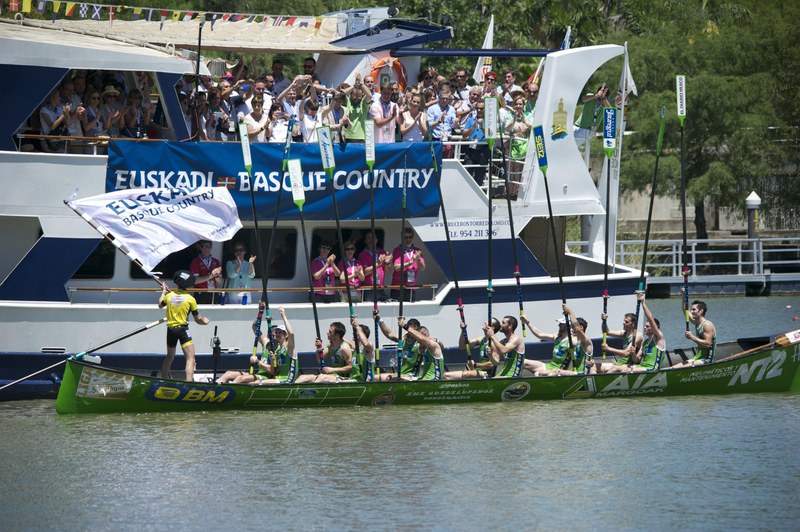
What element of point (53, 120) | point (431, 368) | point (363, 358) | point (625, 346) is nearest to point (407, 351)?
point (431, 368)

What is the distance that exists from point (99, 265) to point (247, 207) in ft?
7.96

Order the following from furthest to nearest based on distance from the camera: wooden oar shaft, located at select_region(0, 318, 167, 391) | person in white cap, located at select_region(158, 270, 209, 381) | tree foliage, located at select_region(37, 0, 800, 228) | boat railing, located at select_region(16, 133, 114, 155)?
tree foliage, located at select_region(37, 0, 800, 228) → boat railing, located at select_region(16, 133, 114, 155) → person in white cap, located at select_region(158, 270, 209, 381) → wooden oar shaft, located at select_region(0, 318, 167, 391)

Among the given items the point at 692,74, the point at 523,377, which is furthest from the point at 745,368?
the point at 692,74

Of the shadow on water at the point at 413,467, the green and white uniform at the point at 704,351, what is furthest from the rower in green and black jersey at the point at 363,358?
the green and white uniform at the point at 704,351

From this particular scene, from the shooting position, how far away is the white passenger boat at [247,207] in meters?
18.6

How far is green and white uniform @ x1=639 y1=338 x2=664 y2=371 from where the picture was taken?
19.9 meters

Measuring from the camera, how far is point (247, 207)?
19781 mm

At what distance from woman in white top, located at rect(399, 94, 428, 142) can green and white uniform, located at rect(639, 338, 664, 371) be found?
4.91 m

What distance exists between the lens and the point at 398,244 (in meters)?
21.1

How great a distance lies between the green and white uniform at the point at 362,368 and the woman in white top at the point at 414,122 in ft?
13.2

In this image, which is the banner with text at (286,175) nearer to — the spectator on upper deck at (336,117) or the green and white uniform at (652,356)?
the spectator on upper deck at (336,117)

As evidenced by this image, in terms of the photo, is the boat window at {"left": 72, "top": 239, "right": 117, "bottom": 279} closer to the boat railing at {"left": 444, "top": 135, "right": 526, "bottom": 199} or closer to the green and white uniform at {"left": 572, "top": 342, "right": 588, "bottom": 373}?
the boat railing at {"left": 444, "top": 135, "right": 526, "bottom": 199}

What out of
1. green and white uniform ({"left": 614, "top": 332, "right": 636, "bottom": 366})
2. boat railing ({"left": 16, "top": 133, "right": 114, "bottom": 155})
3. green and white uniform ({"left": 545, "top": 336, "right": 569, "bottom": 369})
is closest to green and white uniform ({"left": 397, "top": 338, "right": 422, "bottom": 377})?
green and white uniform ({"left": 545, "top": 336, "right": 569, "bottom": 369})

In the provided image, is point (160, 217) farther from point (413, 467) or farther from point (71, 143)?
point (413, 467)
